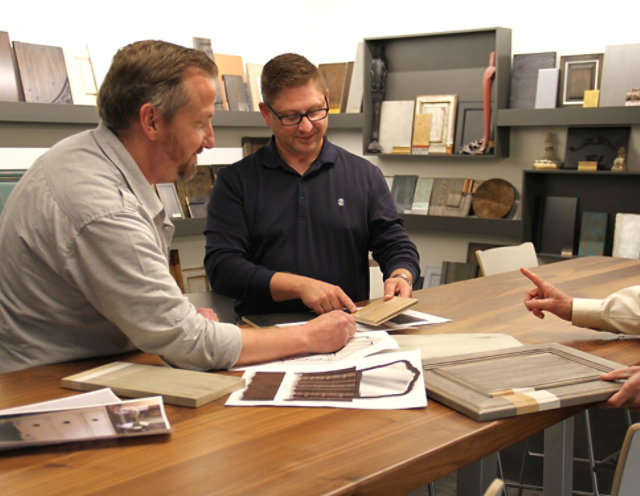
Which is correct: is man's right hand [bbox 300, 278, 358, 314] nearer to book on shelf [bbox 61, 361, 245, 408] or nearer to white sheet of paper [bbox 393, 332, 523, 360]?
white sheet of paper [bbox 393, 332, 523, 360]

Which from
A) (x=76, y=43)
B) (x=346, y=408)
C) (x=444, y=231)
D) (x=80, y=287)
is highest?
(x=76, y=43)

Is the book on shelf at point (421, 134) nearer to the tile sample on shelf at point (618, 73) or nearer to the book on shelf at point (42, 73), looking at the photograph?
the tile sample on shelf at point (618, 73)

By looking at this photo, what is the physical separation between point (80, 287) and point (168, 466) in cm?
51

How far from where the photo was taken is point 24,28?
3.76 meters

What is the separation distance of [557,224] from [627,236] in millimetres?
467

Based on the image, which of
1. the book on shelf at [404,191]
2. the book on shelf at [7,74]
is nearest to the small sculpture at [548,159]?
the book on shelf at [404,191]

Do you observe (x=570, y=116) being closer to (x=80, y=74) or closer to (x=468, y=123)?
(x=468, y=123)

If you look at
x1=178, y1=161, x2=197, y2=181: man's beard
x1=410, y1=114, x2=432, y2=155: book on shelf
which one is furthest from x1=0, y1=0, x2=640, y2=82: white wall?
x1=178, y1=161, x2=197, y2=181: man's beard

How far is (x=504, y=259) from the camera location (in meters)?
3.02

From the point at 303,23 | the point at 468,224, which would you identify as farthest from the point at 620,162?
the point at 303,23

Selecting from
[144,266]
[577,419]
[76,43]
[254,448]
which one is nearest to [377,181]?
[144,266]

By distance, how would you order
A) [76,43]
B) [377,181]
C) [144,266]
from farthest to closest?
[76,43]
[377,181]
[144,266]

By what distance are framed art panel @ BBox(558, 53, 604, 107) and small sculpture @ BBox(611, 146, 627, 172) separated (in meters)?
0.39

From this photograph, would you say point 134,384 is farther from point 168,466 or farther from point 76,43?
point 76,43
